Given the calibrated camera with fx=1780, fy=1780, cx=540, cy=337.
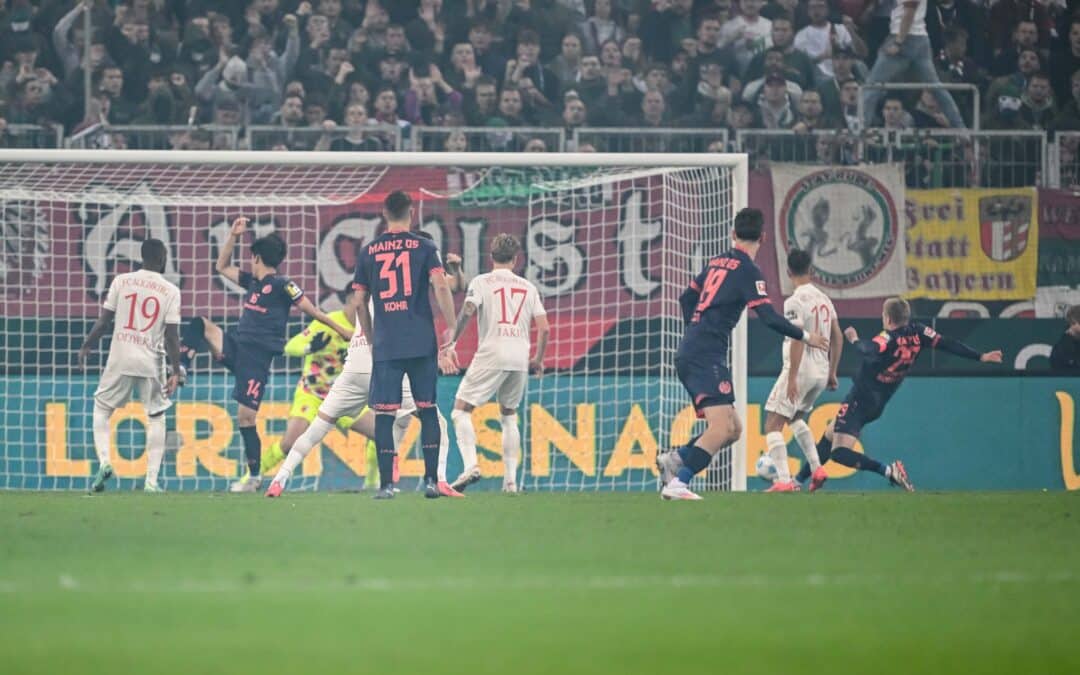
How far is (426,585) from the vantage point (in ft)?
22.3

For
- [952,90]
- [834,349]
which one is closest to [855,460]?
[834,349]

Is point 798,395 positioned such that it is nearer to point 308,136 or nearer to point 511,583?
point 308,136

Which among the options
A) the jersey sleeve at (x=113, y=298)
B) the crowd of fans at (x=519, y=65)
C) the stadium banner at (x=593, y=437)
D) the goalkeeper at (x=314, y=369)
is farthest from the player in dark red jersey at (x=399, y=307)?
the crowd of fans at (x=519, y=65)

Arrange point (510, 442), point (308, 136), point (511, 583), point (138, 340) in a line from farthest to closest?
point (308, 136)
point (138, 340)
point (510, 442)
point (511, 583)

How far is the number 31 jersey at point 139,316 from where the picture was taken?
13609 millimetres

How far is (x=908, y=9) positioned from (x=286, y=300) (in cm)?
842

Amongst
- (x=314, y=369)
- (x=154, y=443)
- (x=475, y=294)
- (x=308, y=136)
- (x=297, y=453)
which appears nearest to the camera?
(x=297, y=453)

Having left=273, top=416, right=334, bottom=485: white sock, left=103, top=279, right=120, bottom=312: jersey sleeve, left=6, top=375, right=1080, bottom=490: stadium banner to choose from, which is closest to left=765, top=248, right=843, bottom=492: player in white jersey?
left=6, top=375, right=1080, bottom=490: stadium banner

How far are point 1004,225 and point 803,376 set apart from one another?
3.61m

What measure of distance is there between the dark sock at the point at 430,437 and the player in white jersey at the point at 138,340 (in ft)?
9.35

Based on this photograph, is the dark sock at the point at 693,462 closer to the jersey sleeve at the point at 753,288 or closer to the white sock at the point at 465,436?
the jersey sleeve at the point at 753,288

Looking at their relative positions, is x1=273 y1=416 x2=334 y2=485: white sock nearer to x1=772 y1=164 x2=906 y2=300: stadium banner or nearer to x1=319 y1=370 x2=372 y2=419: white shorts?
x1=319 y1=370 x2=372 y2=419: white shorts

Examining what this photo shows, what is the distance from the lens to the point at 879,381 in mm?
14305

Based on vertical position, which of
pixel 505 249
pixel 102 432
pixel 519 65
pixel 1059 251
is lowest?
pixel 102 432
